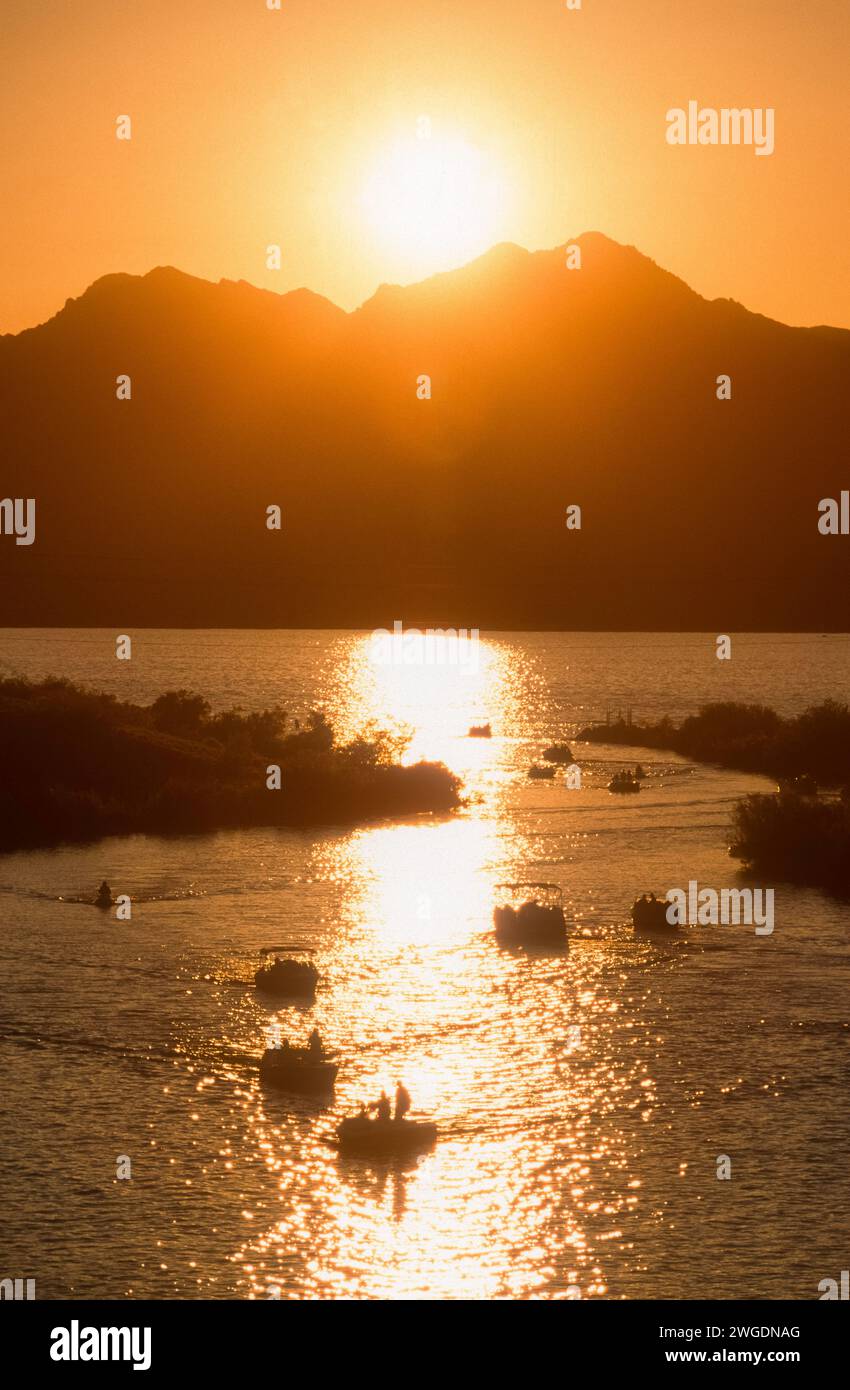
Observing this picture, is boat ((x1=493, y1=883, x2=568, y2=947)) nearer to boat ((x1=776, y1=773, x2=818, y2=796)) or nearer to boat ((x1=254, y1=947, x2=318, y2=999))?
boat ((x1=254, y1=947, x2=318, y2=999))

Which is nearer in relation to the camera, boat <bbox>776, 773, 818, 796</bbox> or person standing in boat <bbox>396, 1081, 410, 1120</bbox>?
person standing in boat <bbox>396, 1081, 410, 1120</bbox>

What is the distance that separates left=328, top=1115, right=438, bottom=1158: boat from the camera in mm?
46188

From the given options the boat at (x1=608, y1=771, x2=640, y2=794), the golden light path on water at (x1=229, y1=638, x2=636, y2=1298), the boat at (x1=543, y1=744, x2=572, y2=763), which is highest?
the boat at (x1=543, y1=744, x2=572, y2=763)

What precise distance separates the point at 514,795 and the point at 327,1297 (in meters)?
101

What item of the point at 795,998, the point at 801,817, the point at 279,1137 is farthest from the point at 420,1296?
the point at 801,817

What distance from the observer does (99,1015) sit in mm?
61781

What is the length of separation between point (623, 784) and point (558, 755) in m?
29.6

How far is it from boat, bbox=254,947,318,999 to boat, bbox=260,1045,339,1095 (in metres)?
11.3

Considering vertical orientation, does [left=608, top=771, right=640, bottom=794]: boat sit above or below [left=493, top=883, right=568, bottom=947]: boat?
above

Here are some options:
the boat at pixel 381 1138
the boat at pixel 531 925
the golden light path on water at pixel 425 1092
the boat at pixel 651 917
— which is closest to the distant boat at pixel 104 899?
the golden light path on water at pixel 425 1092

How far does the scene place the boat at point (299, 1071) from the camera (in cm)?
5203

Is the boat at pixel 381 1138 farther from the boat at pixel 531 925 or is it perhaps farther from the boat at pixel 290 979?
the boat at pixel 531 925

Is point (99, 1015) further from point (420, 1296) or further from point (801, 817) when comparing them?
point (801, 817)

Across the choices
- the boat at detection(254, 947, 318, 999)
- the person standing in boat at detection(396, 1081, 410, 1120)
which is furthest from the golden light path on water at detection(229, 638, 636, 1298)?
the person standing in boat at detection(396, 1081, 410, 1120)
